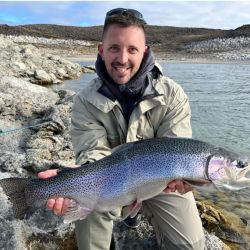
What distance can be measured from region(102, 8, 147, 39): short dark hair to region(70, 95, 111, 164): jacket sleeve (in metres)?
0.79

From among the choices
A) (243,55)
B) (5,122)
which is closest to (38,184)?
(5,122)

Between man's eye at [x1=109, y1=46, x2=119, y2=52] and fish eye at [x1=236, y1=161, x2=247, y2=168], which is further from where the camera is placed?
man's eye at [x1=109, y1=46, x2=119, y2=52]

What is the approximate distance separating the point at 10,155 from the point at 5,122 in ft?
9.86

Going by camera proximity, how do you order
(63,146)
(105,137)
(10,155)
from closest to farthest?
(105,137)
(10,155)
(63,146)

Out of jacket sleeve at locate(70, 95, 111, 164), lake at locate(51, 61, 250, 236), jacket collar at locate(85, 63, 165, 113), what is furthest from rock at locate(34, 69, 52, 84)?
jacket collar at locate(85, 63, 165, 113)

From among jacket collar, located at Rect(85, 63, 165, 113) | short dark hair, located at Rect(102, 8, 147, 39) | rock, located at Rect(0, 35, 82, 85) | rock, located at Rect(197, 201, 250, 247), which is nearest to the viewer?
short dark hair, located at Rect(102, 8, 147, 39)

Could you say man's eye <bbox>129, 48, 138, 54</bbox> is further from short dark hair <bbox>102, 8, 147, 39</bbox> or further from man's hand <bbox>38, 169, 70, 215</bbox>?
man's hand <bbox>38, 169, 70, 215</bbox>

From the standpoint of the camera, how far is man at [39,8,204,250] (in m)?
3.92

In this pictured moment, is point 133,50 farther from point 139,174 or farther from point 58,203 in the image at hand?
point 58,203

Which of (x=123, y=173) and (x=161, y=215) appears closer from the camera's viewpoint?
(x=123, y=173)

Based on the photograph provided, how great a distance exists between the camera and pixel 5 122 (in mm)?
8805

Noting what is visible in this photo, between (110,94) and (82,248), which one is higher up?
(110,94)

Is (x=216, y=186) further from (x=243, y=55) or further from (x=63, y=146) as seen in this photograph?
(x=243, y=55)

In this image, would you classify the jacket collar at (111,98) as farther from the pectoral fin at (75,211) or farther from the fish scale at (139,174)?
the pectoral fin at (75,211)
